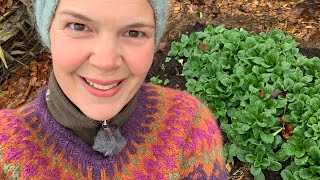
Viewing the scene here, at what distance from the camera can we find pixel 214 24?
4590 mm

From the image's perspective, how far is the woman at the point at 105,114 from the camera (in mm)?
1677

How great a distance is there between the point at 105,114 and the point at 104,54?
22 centimetres

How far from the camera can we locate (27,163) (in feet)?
6.33

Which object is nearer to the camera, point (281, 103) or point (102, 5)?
point (102, 5)

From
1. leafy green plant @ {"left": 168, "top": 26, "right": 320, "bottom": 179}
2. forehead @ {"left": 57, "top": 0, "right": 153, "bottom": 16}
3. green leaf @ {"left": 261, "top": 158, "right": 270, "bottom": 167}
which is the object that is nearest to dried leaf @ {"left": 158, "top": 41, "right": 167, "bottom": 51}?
leafy green plant @ {"left": 168, "top": 26, "right": 320, "bottom": 179}

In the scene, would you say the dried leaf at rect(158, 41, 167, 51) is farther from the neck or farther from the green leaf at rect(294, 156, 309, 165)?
the neck

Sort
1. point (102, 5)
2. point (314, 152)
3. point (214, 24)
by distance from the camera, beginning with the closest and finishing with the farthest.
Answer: point (102, 5) < point (314, 152) < point (214, 24)

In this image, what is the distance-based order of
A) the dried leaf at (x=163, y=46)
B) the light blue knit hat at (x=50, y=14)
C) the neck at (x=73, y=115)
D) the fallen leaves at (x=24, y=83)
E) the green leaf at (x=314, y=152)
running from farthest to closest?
1. the fallen leaves at (x=24, y=83)
2. the dried leaf at (x=163, y=46)
3. the green leaf at (x=314, y=152)
4. the neck at (x=73, y=115)
5. the light blue knit hat at (x=50, y=14)

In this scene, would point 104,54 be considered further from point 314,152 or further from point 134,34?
point 314,152

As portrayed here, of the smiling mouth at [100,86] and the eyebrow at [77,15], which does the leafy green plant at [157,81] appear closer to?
the smiling mouth at [100,86]

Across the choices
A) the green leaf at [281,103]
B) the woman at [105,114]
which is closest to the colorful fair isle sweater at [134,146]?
the woman at [105,114]

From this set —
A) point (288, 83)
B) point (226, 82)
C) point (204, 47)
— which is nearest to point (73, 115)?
point (226, 82)

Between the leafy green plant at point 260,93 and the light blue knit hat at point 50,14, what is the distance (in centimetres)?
173

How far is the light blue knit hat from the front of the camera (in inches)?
67.5
